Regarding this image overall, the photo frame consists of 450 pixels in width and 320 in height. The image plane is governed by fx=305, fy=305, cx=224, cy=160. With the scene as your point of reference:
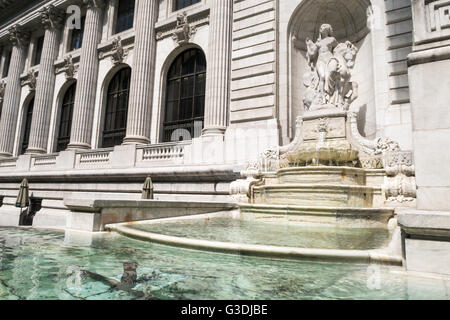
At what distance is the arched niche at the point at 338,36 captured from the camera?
520 inches

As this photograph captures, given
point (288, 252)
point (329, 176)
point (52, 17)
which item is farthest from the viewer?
point (52, 17)

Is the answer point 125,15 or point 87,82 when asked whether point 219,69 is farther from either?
point 125,15

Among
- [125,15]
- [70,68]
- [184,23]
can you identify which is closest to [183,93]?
[184,23]

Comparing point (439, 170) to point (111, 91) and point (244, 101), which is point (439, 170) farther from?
point (111, 91)

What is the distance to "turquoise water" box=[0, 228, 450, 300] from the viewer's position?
250cm

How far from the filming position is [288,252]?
365cm

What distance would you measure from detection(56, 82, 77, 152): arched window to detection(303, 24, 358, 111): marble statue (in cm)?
1968

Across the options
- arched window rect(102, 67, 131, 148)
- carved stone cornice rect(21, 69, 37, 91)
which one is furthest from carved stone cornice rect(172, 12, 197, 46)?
carved stone cornice rect(21, 69, 37, 91)

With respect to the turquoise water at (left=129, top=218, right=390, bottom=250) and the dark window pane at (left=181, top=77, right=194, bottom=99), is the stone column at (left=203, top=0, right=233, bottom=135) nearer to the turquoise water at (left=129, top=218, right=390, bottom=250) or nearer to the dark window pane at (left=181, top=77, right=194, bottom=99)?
the dark window pane at (left=181, top=77, right=194, bottom=99)

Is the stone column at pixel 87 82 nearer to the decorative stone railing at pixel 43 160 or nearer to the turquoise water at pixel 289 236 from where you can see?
the decorative stone railing at pixel 43 160

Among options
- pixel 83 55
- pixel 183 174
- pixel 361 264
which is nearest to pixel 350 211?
pixel 361 264

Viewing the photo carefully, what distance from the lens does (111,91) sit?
21734 millimetres

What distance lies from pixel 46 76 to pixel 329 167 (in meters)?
24.2
